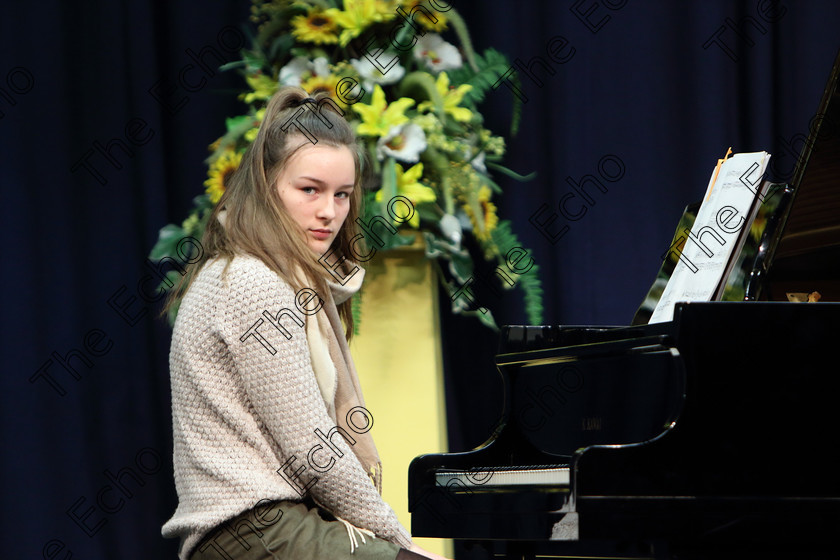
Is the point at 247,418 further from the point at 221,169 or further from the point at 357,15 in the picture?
the point at 357,15

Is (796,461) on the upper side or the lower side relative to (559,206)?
lower

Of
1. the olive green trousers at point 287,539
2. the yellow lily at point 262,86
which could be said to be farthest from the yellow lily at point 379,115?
the olive green trousers at point 287,539

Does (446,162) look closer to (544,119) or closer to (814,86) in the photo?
(544,119)

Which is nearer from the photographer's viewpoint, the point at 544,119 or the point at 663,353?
the point at 663,353

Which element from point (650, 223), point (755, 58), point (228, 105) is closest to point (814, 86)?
point (755, 58)

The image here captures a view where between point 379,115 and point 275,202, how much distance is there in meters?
0.95

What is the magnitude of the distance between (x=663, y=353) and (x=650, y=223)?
1895 millimetres

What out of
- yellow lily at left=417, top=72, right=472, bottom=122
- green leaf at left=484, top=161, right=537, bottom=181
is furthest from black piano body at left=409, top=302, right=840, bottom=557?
green leaf at left=484, top=161, right=537, bottom=181

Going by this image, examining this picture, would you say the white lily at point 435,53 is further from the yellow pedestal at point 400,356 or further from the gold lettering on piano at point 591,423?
the gold lettering on piano at point 591,423

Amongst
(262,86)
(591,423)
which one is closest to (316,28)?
(262,86)

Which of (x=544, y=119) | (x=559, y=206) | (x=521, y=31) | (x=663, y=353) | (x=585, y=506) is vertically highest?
(x=521, y=31)

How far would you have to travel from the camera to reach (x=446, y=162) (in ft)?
9.37

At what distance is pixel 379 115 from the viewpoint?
8.95ft

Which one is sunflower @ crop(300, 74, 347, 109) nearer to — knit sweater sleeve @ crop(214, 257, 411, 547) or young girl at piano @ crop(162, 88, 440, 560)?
young girl at piano @ crop(162, 88, 440, 560)
